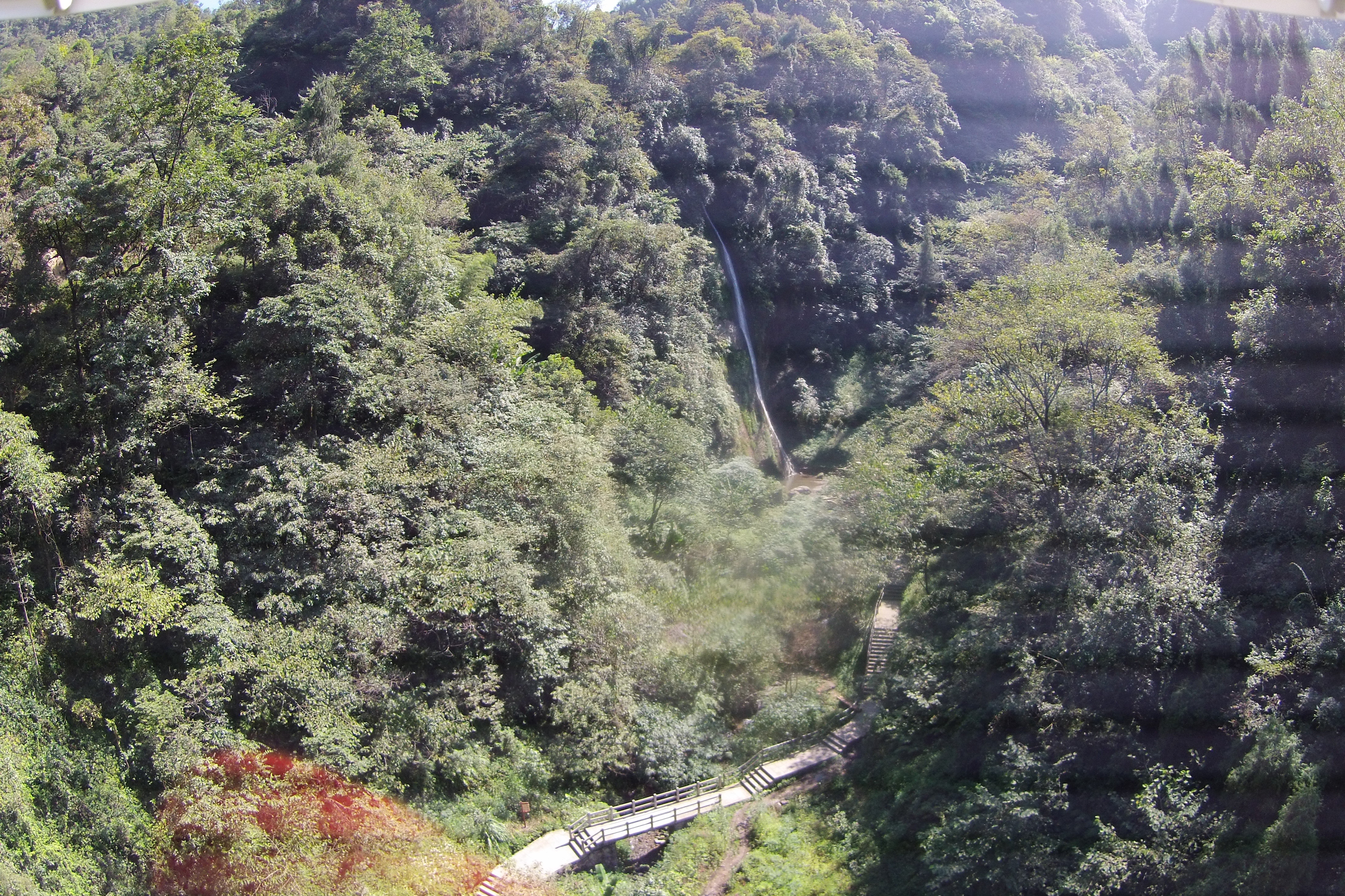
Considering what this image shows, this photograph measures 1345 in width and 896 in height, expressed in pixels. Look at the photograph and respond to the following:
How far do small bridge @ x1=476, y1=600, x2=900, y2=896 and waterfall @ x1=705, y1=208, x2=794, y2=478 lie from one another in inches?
286

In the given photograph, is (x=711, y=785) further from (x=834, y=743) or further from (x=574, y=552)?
(x=574, y=552)

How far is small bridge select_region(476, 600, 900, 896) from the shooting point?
9.18 metres

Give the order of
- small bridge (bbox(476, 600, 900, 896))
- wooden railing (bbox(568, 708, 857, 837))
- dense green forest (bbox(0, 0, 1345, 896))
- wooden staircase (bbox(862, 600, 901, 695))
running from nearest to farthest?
dense green forest (bbox(0, 0, 1345, 896)), small bridge (bbox(476, 600, 900, 896)), wooden railing (bbox(568, 708, 857, 837)), wooden staircase (bbox(862, 600, 901, 695))

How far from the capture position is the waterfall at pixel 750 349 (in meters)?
20.0

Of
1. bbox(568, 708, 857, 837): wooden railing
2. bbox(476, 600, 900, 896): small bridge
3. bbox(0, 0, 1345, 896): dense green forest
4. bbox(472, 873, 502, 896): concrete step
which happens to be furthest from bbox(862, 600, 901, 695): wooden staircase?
bbox(472, 873, 502, 896): concrete step

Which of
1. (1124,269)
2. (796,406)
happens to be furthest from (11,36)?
(1124,269)

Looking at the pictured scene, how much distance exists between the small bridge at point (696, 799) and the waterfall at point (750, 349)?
7277 millimetres

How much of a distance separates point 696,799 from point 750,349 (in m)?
13.3

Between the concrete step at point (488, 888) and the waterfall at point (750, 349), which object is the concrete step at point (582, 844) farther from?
the waterfall at point (750, 349)

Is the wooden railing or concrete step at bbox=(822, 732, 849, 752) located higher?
the wooden railing

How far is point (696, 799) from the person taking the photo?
34.2 feet

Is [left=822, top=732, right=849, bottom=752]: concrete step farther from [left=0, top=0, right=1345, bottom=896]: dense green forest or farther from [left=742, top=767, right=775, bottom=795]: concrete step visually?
[left=742, top=767, right=775, bottom=795]: concrete step

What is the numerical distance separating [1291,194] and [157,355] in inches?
513

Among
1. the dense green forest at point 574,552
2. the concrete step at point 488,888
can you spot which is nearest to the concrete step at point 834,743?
the dense green forest at point 574,552
